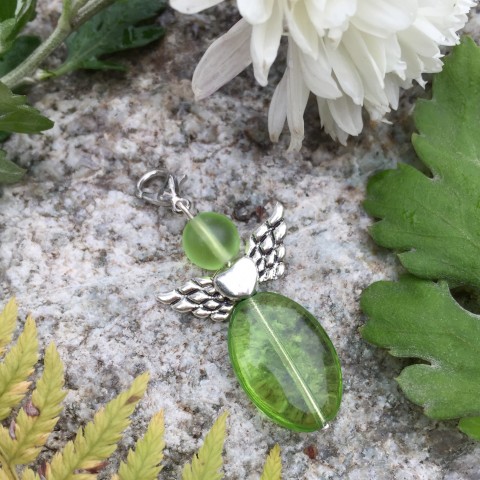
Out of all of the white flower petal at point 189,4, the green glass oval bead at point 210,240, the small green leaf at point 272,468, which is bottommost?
the small green leaf at point 272,468

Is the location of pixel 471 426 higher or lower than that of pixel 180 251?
lower

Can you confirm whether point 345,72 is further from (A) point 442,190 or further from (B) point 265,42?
(A) point 442,190

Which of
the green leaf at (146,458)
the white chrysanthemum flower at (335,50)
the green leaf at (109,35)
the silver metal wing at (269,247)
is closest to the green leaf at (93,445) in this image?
the green leaf at (146,458)

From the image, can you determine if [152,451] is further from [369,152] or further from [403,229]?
[369,152]

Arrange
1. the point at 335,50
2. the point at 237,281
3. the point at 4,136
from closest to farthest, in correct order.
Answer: the point at 335,50, the point at 237,281, the point at 4,136

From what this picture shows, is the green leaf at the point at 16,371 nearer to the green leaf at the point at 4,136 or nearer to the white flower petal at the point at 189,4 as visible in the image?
the green leaf at the point at 4,136

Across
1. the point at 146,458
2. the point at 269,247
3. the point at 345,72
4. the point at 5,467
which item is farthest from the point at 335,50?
the point at 5,467
